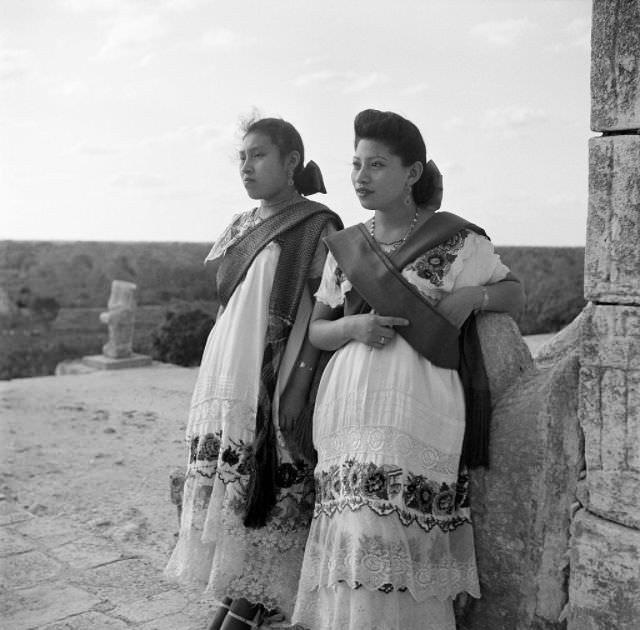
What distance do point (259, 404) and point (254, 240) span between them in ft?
2.12

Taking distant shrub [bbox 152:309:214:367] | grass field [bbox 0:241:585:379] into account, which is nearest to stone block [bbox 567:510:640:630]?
distant shrub [bbox 152:309:214:367]

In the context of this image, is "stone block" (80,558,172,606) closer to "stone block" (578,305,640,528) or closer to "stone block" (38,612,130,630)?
"stone block" (38,612,130,630)

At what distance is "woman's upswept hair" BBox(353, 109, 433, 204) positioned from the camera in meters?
2.83

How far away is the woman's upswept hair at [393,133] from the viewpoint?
2.83 m

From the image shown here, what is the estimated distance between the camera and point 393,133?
2830 mm

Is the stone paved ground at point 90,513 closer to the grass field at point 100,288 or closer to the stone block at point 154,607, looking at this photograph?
the stone block at point 154,607

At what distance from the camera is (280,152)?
3.35 metres

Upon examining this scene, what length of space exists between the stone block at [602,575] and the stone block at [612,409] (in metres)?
0.05

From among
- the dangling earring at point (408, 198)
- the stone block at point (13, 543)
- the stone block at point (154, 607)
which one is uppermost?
the dangling earring at point (408, 198)

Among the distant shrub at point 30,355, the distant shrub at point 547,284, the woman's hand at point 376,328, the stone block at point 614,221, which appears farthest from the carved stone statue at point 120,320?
the stone block at point 614,221

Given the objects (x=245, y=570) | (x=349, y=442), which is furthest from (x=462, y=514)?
(x=245, y=570)

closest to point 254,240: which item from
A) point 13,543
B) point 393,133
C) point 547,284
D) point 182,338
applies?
point 393,133

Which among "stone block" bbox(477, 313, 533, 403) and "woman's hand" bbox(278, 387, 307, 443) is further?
Result: "woman's hand" bbox(278, 387, 307, 443)

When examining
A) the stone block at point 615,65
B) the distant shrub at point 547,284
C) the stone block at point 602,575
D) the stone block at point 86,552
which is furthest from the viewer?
the distant shrub at point 547,284
